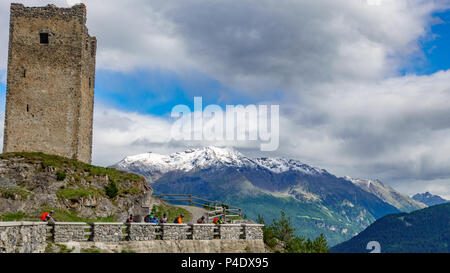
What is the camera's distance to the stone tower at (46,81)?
198 ft

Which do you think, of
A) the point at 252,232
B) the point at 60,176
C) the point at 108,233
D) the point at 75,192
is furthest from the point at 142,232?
the point at 60,176

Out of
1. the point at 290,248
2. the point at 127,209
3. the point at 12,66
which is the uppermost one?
the point at 12,66

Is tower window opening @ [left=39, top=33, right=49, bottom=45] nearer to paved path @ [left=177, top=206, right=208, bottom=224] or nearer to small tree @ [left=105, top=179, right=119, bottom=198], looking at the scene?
small tree @ [left=105, top=179, right=119, bottom=198]

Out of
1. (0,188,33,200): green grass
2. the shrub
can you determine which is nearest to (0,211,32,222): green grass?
(0,188,33,200): green grass

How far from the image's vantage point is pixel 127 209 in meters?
55.2

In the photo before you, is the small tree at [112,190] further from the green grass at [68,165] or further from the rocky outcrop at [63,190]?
the green grass at [68,165]

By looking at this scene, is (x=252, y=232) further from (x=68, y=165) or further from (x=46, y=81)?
(x=46, y=81)

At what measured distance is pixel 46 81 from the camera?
60.8 metres

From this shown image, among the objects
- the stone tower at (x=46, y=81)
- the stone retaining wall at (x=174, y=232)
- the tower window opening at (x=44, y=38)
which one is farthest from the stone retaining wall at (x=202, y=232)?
the tower window opening at (x=44, y=38)

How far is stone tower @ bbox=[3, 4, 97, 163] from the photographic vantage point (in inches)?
2372

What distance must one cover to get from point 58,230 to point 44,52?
36.5m
